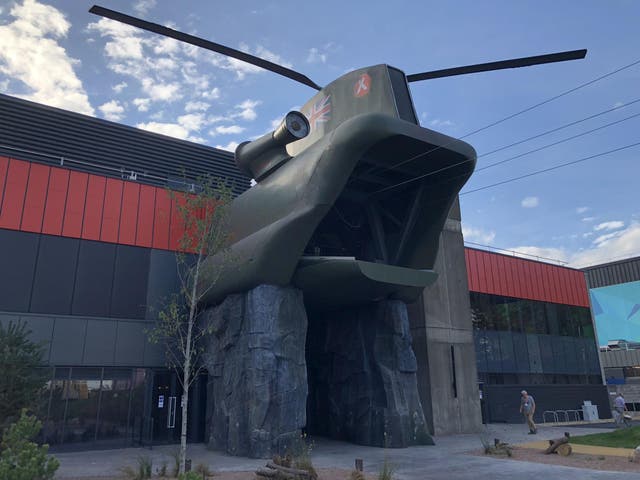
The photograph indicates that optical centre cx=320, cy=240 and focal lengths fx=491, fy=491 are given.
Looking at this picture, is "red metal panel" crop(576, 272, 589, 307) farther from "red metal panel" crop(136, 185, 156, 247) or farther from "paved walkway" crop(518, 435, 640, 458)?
"red metal panel" crop(136, 185, 156, 247)

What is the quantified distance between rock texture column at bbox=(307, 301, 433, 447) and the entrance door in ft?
21.5

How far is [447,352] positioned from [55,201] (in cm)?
1891

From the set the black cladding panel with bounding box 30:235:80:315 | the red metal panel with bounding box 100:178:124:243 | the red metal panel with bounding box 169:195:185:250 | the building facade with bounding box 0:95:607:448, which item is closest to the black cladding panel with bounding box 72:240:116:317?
the building facade with bounding box 0:95:607:448

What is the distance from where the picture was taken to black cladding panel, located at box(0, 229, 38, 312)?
19109 mm

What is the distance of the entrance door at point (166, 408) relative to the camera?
2092 cm

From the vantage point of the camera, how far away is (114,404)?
65.8ft

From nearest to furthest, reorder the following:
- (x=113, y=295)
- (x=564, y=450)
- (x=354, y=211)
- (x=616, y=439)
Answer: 1. (x=564, y=450)
2. (x=616, y=439)
3. (x=113, y=295)
4. (x=354, y=211)

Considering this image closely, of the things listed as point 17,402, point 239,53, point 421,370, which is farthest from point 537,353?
point 17,402

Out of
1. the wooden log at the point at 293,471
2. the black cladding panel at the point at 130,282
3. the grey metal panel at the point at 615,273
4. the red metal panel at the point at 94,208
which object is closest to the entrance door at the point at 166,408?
the black cladding panel at the point at 130,282

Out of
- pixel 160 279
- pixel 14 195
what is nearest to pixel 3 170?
pixel 14 195

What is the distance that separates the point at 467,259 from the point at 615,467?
1718 centimetres

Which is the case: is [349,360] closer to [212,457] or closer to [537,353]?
[212,457]

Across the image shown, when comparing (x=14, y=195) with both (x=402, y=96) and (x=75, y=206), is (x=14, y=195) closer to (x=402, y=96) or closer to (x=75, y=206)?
(x=75, y=206)

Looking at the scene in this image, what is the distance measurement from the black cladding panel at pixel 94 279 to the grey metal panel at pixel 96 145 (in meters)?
5.11
